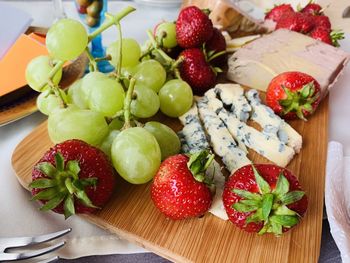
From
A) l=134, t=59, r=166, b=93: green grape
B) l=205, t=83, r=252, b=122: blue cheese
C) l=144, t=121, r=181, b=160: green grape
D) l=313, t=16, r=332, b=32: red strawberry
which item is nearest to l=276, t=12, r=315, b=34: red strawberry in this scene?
l=313, t=16, r=332, b=32: red strawberry

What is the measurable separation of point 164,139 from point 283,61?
361 mm

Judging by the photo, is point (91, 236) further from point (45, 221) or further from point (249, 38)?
point (249, 38)

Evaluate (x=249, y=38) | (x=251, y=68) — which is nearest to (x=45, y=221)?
(x=251, y=68)

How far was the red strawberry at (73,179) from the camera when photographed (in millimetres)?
466

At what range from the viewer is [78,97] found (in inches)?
25.5

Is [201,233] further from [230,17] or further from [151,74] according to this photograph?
[230,17]

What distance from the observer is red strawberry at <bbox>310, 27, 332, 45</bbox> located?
92 centimetres

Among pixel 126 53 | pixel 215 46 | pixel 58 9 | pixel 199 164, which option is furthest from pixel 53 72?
pixel 58 9

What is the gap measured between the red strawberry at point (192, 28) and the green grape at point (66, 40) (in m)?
0.23

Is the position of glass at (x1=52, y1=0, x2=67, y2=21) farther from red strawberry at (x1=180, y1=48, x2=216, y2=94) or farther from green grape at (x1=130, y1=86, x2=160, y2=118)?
green grape at (x1=130, y1=86, x2=160, y2=118)

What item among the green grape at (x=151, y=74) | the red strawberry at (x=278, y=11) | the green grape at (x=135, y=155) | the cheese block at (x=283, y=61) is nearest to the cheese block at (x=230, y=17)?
the red strawberry at (x=278, y=11)

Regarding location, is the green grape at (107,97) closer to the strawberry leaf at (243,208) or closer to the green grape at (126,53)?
the green grape at (126,53)

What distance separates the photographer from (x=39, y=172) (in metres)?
0.49

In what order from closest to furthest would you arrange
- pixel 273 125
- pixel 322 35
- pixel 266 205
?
pixel 266 205 → pixel 273 125 → pixel 322 35
